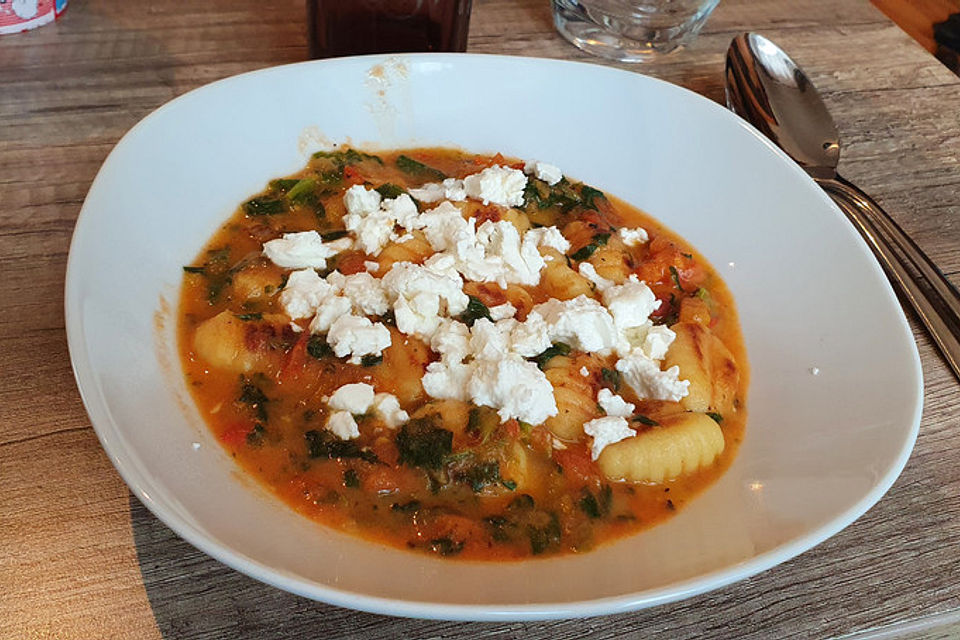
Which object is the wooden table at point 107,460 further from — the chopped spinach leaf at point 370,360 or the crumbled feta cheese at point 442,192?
the crumbled feta cheese at point 442,192

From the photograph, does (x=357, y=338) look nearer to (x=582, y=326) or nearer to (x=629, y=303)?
(x=582, y=326)

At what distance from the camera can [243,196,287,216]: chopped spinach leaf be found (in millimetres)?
2254

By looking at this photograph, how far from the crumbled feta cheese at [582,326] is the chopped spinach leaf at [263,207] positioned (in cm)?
77

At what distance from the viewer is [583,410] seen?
1.79m

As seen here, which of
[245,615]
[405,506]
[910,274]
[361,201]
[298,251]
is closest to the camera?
[245,615]

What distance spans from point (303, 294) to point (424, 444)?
480mm

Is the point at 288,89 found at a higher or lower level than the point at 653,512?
higher

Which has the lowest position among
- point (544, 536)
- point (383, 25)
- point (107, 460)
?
point (107, 460)

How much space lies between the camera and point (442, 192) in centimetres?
232

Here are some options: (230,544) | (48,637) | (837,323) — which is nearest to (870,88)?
(837,323)

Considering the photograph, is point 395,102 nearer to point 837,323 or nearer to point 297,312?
point 297,312

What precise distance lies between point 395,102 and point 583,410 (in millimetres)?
1171

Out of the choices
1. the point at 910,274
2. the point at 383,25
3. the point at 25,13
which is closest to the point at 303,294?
the point at 383,25

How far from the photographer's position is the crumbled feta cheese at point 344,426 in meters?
1.71
